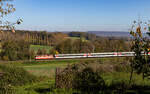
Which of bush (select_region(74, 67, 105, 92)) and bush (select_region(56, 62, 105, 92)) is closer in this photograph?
bush (select_region(56, 62, 105, 92))

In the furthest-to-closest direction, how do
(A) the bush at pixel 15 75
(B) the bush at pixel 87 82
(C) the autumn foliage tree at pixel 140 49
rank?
(A) the bush at pixel 15 75
(B) the bush at pixel 87 82
(C) the autumn foliage tree at pixel 140 49

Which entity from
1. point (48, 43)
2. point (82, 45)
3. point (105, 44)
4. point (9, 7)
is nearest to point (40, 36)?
point (48, 43)

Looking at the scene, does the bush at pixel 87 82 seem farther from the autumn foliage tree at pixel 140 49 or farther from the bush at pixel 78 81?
the autumn foliage tree at pixel 140 49

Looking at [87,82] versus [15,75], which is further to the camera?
[15,75]

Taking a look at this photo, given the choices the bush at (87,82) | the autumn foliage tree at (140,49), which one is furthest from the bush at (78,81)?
the autumn foliage tree at (140,49)

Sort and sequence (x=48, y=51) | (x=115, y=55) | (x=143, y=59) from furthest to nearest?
(x=48, y=51) < (x=115, y=55) < (x=143, y=59)

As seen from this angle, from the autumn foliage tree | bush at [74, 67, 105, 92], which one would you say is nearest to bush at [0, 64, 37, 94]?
bush at [74, 67, 105, 92]

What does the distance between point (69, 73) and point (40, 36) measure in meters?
46.0

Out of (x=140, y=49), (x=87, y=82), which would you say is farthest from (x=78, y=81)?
(x=140, y=49)

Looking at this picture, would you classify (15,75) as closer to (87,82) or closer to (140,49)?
(87,82)

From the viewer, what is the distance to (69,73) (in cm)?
845

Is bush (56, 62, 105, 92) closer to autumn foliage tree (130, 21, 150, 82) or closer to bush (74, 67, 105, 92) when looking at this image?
bush (74, 67, 105, 92)

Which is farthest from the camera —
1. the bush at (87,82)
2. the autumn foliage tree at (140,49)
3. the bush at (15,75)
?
the bush at (15,75)

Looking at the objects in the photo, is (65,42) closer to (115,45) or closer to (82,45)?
(82,45)
